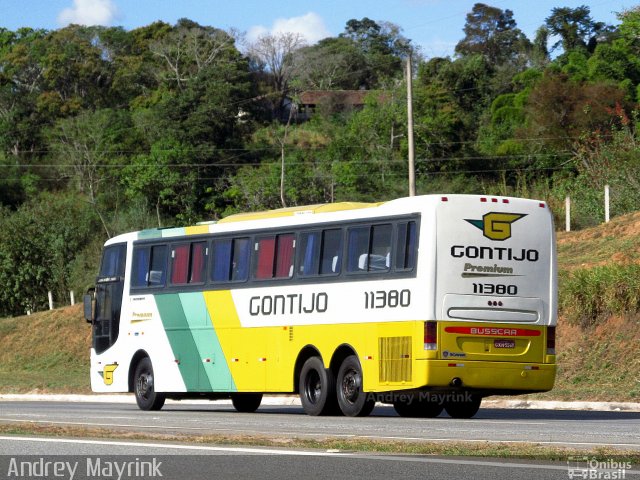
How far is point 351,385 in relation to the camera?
2097 cm

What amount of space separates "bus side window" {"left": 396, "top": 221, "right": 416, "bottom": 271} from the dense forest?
21.2 meters

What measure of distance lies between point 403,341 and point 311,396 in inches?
96.6

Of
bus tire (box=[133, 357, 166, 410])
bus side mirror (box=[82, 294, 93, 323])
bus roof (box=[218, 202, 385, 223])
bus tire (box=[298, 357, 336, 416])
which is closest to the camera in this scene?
bus tire (box=[298, 357, 336, 416])

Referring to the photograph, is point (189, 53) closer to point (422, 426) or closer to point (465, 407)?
point (465, 407)

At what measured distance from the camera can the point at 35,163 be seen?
329 ft

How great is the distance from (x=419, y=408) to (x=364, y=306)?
2407mm

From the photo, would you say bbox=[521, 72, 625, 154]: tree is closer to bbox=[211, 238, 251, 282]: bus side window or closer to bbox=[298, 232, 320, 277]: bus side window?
bbox=[211, 238, 251, 282]: bus side window

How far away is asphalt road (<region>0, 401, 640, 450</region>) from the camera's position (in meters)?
14.4

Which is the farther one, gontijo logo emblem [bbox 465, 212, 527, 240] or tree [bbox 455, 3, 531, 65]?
tree [bbox 455, 3, 531, 65]

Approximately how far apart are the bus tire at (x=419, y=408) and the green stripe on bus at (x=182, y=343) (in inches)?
157

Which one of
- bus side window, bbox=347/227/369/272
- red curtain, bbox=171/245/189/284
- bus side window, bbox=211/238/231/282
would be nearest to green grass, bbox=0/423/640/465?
bus side window, bbox=347/227/369/272

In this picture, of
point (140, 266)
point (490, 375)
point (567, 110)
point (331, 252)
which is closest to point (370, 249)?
point (331, 252)

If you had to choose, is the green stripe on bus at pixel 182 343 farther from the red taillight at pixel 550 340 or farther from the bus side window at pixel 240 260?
the red taillight at pixel 550 340

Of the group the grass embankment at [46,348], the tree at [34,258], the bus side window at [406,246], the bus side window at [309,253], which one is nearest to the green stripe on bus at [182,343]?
the bus side window at [309,253]
